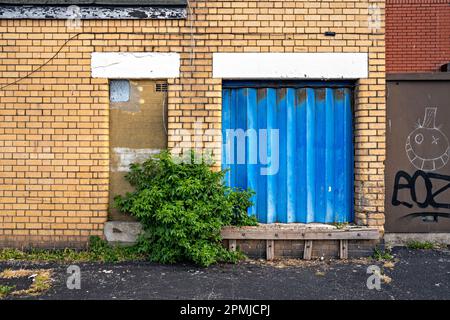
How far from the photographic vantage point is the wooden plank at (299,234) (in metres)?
5.32

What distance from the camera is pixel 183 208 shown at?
4973mm

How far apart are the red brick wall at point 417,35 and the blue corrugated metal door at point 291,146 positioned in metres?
3.93

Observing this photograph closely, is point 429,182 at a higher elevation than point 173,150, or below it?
below

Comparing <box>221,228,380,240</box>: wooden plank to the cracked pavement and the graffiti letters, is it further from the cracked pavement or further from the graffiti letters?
the graffiti letters

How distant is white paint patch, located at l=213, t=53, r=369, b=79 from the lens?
217 inches

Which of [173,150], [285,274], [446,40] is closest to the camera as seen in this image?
[285,274]

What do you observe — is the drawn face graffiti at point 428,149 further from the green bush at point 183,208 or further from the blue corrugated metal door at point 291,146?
the green bush at point 183,208

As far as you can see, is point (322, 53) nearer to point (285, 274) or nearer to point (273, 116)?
point (273, 116)

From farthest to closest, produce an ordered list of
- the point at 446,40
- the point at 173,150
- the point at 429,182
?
the point at 446,40
the point at 429,182
the point at 173,150

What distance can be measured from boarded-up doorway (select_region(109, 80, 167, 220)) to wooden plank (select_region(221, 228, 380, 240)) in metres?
1.45

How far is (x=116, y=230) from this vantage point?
5.52m

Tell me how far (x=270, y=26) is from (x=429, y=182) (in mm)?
3068

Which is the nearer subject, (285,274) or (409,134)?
(285,274)

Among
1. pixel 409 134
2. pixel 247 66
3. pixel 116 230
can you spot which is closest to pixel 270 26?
pixel 247 66
